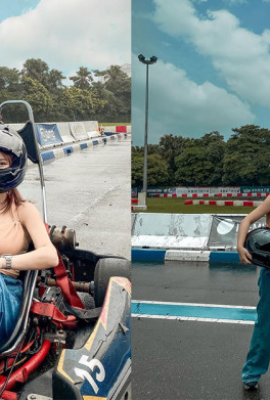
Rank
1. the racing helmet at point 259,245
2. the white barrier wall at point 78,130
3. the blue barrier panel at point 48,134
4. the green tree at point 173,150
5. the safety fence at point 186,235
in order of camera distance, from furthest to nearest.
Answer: the safety fence at point 186,235 → the green tree at point 173,150 → the racing helmet at point 259,245 → the white barrier wall at point 78,130 → the blue barrier panel at point 48,134

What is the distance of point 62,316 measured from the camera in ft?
6.11

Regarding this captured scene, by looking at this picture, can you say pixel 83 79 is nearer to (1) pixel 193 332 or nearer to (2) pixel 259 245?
(2) pixel 259 245

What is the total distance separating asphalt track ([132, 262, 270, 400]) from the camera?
285 cm

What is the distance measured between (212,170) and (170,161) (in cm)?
65

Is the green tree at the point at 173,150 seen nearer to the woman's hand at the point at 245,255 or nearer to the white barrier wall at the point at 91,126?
the woman's hand at the point at 245,255

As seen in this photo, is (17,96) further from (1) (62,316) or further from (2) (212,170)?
(2) (212,170)

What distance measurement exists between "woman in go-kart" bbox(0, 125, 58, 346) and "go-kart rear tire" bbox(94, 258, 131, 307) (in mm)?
159

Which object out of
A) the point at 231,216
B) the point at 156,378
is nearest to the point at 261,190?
the point at 156,378

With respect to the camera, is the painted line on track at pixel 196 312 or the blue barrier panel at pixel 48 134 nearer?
the blue barrier panel at pixel 48 134

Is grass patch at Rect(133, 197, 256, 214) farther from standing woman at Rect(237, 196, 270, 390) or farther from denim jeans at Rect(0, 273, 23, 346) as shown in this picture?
denim jeans at Rect(0, 273, 23, 346)

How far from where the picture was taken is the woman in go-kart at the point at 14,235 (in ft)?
5.81

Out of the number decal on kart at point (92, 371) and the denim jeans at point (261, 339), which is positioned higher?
the number decal on kart at point (92, 371)

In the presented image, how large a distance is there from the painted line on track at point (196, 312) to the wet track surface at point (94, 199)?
2.35 metres

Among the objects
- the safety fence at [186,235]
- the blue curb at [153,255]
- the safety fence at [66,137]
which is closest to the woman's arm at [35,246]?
the safety fence at [66,137]
